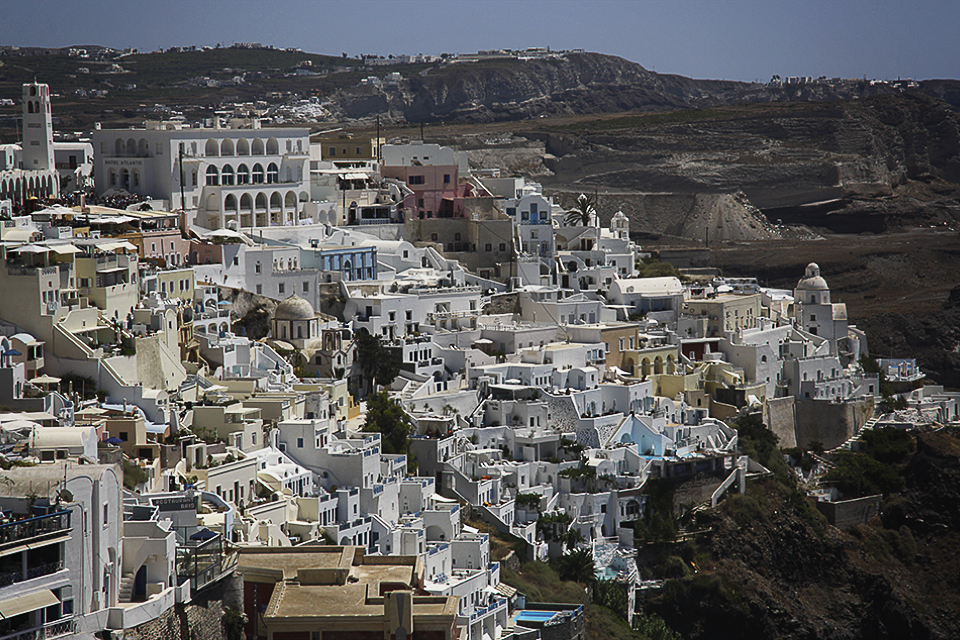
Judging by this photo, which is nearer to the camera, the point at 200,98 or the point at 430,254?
the point at 430,254

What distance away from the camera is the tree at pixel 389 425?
1695 inches

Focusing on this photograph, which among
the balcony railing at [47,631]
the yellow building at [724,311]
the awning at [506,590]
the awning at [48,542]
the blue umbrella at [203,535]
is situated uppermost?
the yellow building at [724,311]

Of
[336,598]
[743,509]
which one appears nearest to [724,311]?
[743,509]

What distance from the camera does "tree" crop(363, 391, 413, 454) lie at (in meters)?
43.1

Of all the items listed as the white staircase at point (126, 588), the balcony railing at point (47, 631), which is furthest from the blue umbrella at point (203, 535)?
the balcony railing at point (47, 631)

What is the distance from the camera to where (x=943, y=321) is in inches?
3322

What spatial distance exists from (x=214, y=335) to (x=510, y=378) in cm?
981

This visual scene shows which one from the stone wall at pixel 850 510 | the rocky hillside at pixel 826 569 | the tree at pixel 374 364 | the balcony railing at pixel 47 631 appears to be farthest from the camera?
the stone wall at pixel 850 510

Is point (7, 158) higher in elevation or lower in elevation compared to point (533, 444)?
higher

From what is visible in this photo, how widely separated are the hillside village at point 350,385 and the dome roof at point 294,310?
0.26 feet

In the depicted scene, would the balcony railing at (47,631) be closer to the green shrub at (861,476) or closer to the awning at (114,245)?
the awning at (114,245)

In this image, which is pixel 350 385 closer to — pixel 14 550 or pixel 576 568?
pixel 576 568

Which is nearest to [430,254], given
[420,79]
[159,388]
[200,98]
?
[159,388]

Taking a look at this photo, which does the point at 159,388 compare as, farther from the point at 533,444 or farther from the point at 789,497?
the point at 789,497
